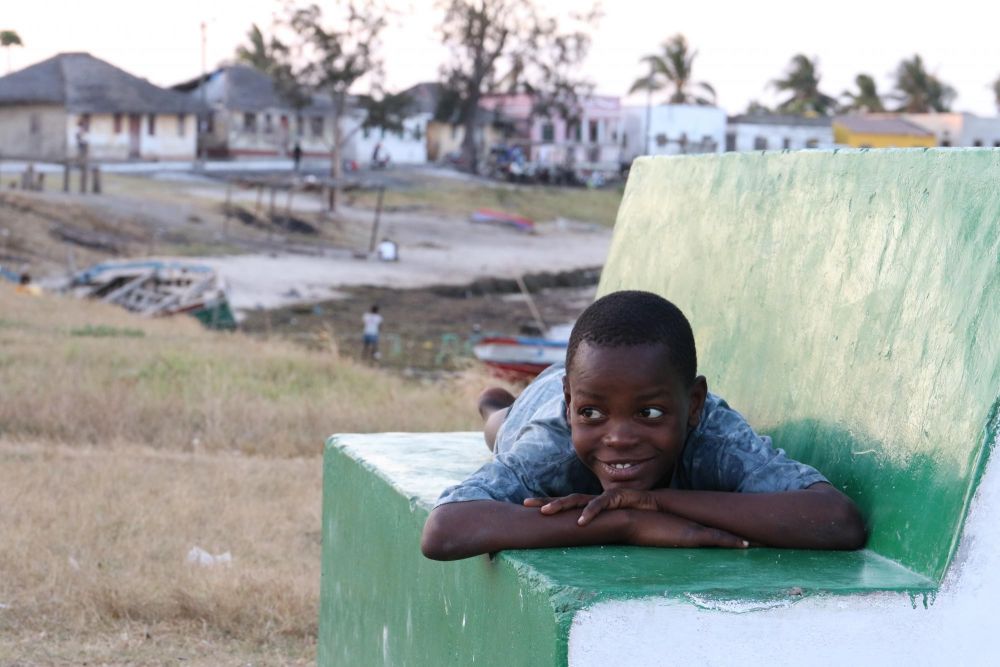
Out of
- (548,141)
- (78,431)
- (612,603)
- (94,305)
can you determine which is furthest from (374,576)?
(548,141)

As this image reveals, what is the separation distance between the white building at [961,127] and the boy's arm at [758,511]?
65.1 m

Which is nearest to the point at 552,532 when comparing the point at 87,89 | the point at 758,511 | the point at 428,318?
the point at 758,511

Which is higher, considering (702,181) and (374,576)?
(702,181)

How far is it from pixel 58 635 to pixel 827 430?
9.92ft

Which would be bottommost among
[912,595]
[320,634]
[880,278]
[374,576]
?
[320,634]

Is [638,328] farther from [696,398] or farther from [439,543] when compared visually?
[439,543]

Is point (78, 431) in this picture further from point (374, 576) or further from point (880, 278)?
point (880, 278)

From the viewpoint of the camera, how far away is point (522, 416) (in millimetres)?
3570

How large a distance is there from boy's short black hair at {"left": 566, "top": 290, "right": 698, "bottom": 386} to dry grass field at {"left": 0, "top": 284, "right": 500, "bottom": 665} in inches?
98.8

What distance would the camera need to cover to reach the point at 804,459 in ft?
10.2

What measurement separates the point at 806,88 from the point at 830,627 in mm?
87026

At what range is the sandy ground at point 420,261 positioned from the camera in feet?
95.2

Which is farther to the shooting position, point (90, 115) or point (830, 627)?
point (90, 115)

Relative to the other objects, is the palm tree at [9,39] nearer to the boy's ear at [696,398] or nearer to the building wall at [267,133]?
the building wall at [267,133]
